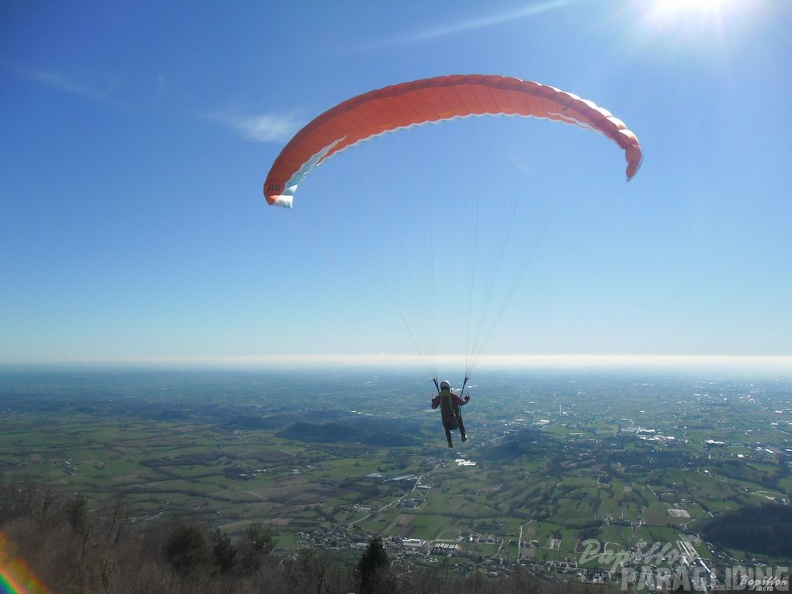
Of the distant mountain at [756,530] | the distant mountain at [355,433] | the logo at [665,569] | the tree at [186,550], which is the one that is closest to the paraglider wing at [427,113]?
the tree at [186,550]

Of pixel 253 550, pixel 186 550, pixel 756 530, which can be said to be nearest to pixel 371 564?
pixel 253 550

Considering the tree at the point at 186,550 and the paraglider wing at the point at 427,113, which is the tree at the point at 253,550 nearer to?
the tree at the point at 186,550

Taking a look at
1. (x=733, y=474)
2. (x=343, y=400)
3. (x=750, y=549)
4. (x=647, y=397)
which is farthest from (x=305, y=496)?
(x=647, y=397)

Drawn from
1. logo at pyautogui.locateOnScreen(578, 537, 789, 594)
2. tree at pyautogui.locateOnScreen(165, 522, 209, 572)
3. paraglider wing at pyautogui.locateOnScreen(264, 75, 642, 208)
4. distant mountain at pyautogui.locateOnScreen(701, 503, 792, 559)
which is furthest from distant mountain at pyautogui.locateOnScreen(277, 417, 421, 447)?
paraglider wing at pyautogui.locateOnScreen(264, 75, 642, 208)

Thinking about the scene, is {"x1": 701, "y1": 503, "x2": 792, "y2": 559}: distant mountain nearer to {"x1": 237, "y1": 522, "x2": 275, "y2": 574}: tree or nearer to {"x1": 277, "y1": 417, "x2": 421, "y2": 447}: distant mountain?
{"x1": 237, "y1": 522, "x2": 275, "y2": 574}: tree

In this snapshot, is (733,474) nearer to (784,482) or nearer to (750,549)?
(784,482)

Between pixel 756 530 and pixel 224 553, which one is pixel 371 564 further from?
pixel 756 530
